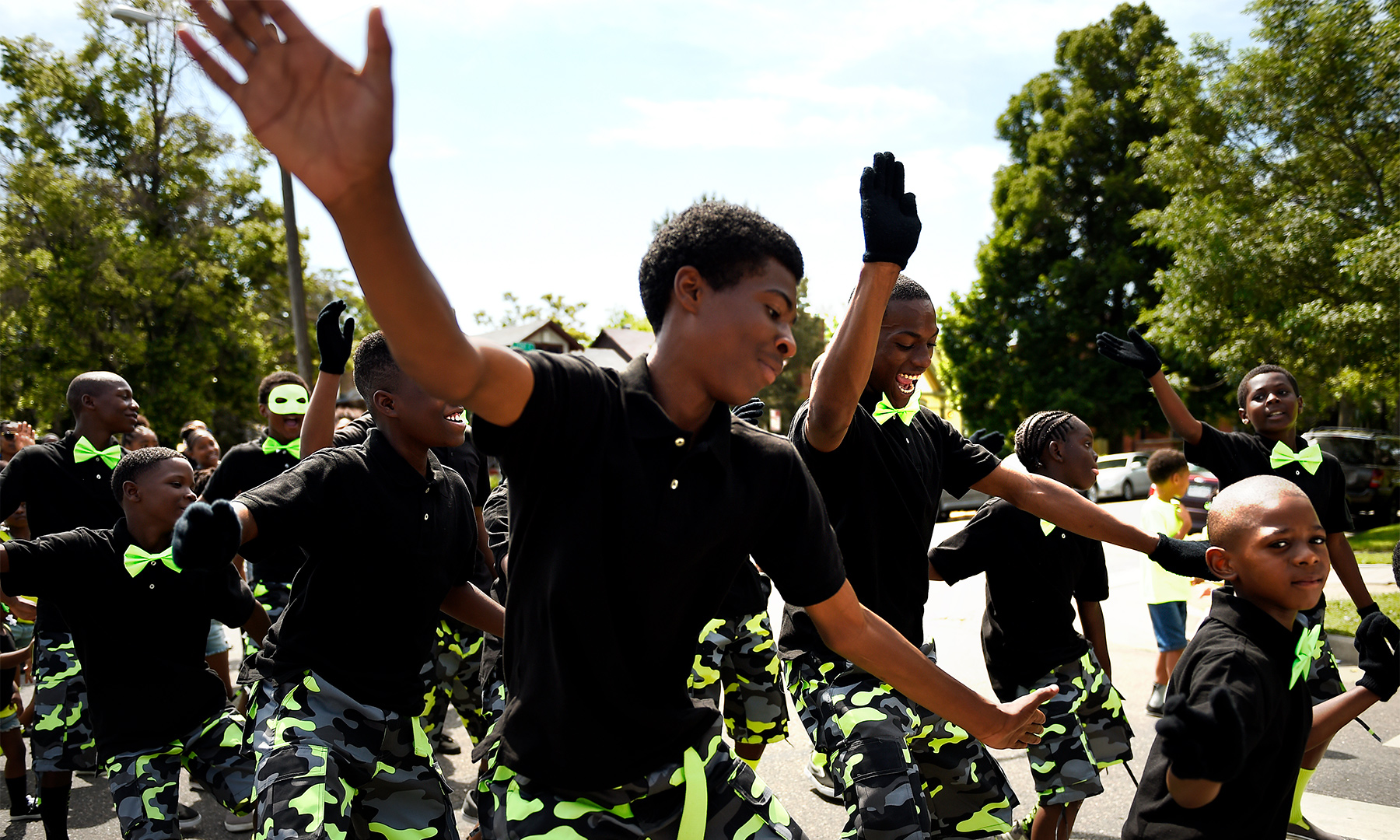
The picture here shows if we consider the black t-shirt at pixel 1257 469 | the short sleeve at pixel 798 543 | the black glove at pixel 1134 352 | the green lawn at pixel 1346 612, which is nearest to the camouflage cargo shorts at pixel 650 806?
the short sleeve at pixel 798 543

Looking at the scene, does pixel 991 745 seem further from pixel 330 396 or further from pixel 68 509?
pixel 68 509

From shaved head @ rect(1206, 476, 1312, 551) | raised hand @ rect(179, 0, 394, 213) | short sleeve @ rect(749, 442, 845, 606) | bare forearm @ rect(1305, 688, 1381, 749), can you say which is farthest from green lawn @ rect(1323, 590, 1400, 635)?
raised hand @ rect(179, 0, 394, 213)

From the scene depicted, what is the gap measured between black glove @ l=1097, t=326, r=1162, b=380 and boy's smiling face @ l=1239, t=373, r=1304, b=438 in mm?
821

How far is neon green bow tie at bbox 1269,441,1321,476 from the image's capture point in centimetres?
529

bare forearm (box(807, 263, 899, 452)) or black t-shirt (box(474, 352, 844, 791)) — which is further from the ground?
bare forearm (box(807, 263, 899, 452))

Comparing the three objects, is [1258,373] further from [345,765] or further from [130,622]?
[130,622]

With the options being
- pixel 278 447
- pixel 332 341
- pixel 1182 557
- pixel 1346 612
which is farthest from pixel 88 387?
pixel 1346 612

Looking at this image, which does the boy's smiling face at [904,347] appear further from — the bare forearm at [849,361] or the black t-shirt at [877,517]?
the bare forearm at [849,361]

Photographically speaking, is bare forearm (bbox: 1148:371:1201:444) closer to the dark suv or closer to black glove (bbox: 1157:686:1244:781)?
black glove (bbox: 1157:686:1244:781)

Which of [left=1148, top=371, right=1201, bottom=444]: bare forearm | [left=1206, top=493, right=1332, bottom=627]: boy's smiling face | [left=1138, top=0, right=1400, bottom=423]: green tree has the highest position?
[left=1138, top=0, right=1400, bottom=423]: green tree

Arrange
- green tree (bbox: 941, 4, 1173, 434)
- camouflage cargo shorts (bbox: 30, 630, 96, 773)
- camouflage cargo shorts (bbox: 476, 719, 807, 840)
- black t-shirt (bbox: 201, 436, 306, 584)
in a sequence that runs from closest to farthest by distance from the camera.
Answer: camouflage cargo shorts (bbox: 476, 719, 807, 840)
camouflage cargo shorts (bbox: 30, 630, 96, 773)
black t-shirt (bbox: 201, 436, 306, 584)
green tree (bbox: 941, 4, 1173, 434)

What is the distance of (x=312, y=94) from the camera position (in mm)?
1437

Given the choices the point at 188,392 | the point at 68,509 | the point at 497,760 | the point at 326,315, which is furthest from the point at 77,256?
the point at 497,760

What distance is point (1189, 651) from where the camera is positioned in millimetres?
2676
